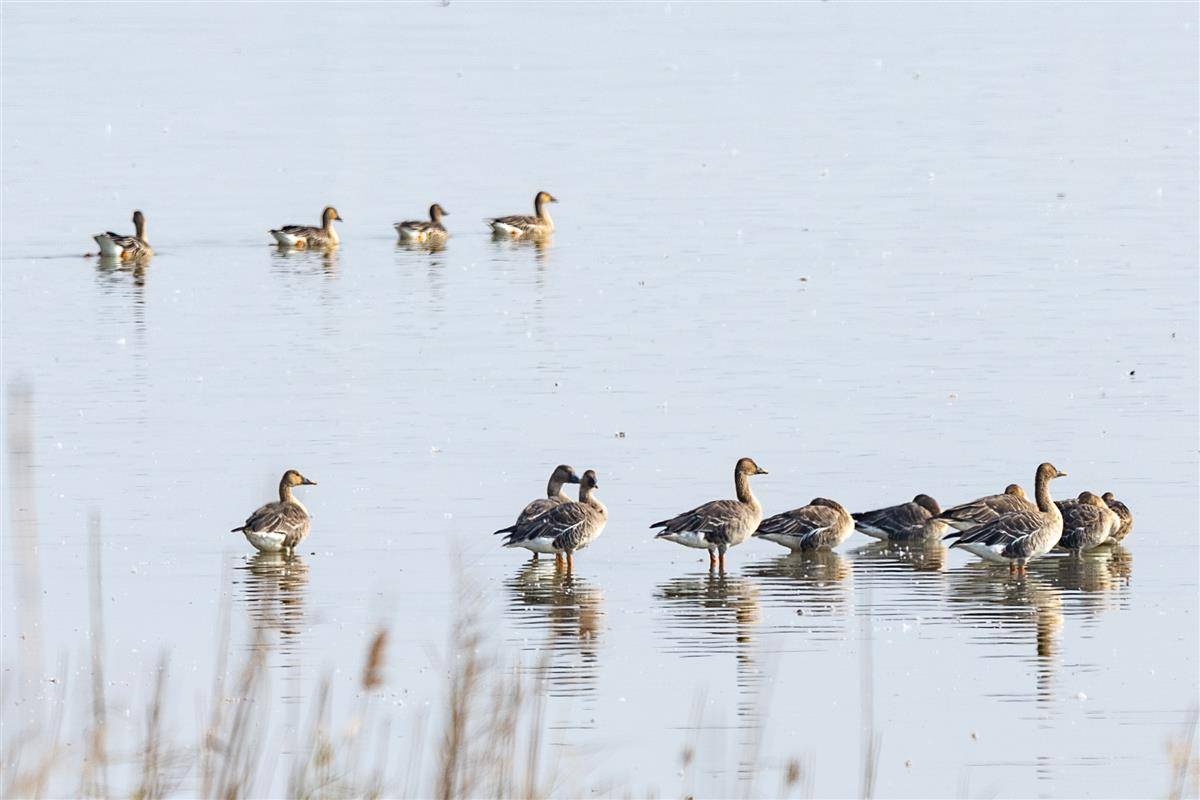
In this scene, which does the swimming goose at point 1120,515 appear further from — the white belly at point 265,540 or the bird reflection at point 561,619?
the white belly at point 265,540

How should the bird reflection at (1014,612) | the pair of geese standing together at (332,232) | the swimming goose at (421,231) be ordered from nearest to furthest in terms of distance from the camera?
the bird reflection at (1014,612), the pair of geese standing together at (332,232), the swimming goose at (421,231)

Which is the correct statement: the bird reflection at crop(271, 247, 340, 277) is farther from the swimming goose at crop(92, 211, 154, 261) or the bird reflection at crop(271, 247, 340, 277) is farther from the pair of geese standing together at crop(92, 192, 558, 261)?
the swimming goose at crop(92, 211, 154, 261)

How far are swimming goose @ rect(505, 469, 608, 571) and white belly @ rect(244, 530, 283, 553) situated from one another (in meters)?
1.84

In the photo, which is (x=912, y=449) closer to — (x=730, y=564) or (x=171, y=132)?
(x=730, y=564)

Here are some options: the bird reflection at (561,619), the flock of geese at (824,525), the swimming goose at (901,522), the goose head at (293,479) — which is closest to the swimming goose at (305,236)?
the goose head at (293,479)

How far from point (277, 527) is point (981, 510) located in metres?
5.58

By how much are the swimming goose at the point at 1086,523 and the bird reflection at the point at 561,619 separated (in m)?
3.98

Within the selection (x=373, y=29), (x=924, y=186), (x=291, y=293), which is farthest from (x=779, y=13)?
(x=291, y=293)

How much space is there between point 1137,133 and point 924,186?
11.9m

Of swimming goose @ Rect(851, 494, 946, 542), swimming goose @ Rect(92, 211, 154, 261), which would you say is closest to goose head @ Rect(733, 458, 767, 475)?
swimming goose @ Rect(851, 494, 946, 542)

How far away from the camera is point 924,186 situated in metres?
43.6

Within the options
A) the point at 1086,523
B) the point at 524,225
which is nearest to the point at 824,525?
the point at 1086,523

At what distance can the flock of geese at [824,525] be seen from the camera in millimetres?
17094

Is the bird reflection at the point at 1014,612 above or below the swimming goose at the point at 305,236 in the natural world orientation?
below
